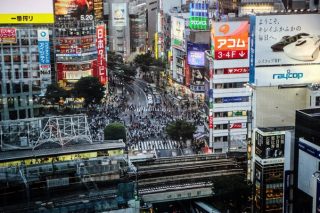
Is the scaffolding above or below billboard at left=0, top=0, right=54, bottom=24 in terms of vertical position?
below

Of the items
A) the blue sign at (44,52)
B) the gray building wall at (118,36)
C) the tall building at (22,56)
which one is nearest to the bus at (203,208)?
the tall building at (22,56)

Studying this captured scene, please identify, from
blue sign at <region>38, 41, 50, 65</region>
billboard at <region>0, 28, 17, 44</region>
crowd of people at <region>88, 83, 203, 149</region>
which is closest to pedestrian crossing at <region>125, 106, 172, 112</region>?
crowd of people at <region>88, 83, 203, 149</region>

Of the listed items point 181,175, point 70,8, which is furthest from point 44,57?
point 181,175

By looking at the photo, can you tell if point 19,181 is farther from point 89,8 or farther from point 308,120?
point 89,8

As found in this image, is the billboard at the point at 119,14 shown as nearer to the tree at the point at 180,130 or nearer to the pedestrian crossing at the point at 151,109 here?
the pedestrian crossing at the point at 151,109

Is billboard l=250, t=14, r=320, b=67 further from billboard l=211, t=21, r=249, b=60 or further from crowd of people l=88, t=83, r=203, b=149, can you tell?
crowd of people l=88, t=83, r=203, b=149

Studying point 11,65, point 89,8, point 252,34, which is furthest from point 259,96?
point 89,8
